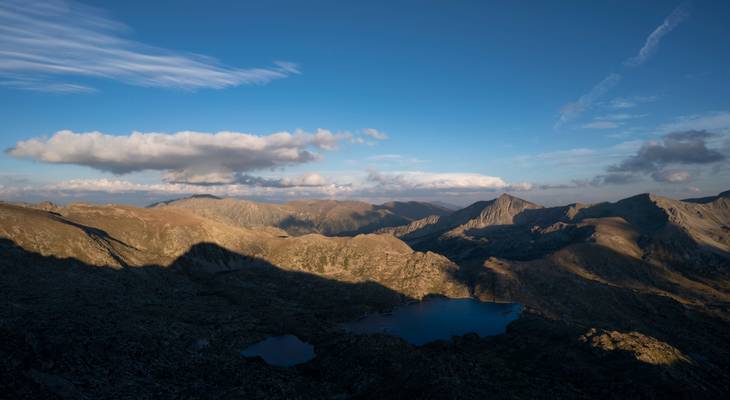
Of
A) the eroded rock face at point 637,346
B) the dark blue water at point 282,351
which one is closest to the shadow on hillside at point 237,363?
the eroded rock face at point 637,346

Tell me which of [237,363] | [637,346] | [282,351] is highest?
[637,346]

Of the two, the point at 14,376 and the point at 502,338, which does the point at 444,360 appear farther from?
the point at 14,376

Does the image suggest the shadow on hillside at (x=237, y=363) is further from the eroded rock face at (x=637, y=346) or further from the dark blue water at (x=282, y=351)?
the dark blue water at (x=282, y=351)

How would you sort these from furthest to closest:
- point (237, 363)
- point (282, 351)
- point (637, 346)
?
1. point (282, 351)
2. point (637, 346)
3. point (237, 363)

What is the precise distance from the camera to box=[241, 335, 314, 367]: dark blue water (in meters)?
158

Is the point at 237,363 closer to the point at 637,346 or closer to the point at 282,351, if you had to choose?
the point at 282,351

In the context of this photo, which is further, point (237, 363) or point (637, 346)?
point (637, 346)

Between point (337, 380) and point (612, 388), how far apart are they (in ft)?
271

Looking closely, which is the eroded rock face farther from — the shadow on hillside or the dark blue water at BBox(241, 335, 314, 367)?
the dark blue water at BBox(241, 335, 314, 367)

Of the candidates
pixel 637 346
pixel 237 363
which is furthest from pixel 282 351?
pixel 637 346

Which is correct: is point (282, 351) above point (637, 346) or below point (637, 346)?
below

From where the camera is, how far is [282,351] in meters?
170

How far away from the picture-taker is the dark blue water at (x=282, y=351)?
520ft

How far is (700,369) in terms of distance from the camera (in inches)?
5497
